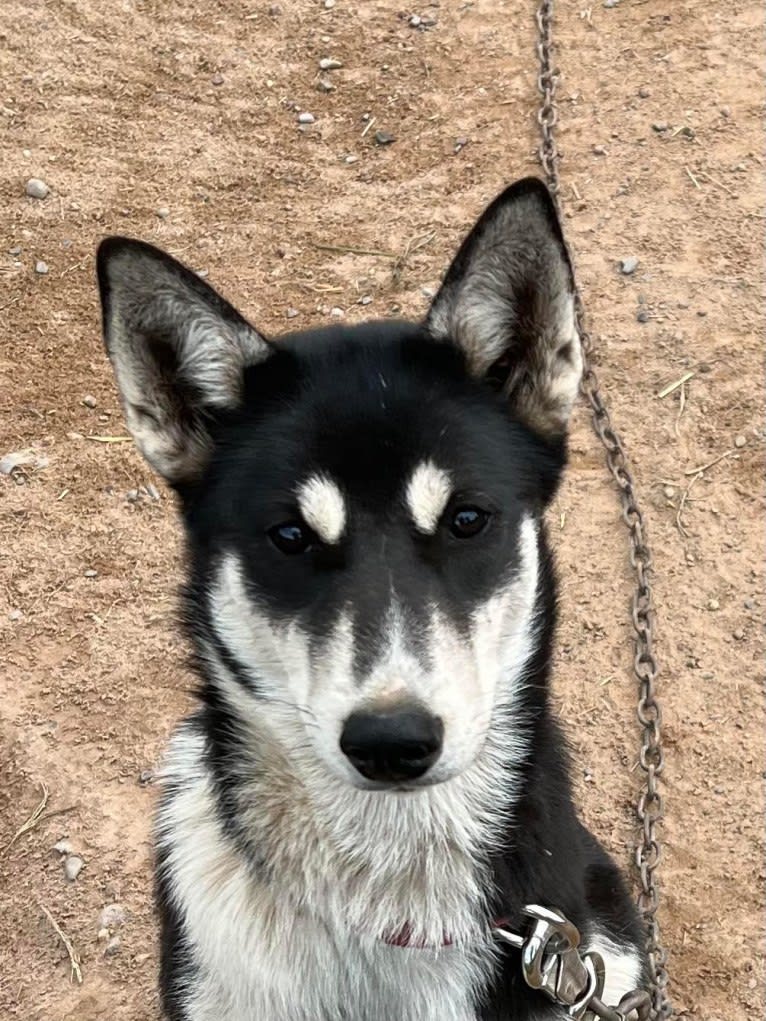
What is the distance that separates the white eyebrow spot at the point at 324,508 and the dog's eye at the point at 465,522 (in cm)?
26

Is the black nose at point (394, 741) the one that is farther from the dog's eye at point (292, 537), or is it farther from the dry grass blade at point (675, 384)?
the dry grass blade at point (675, 384)

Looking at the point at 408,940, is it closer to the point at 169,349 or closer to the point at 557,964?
the point at 557,964

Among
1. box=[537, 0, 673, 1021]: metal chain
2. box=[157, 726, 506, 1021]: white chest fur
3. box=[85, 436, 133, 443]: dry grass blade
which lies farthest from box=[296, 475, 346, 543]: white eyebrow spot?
box=[85, 436, 133, 443]: dry grass blade

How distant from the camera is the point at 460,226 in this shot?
5.33 m

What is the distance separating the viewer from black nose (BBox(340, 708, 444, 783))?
6.12ft

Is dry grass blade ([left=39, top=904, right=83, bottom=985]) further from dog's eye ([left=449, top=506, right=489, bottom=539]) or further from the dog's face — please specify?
dog's eye ([left=449, top=506, right=489, bottom=539])

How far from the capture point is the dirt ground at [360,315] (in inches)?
137

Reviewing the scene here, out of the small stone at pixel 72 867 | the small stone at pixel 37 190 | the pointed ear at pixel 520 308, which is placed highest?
the pointed ear at pixel 520 308

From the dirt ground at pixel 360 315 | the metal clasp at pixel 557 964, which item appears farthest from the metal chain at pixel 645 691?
the metal clasp at pixel 557 964

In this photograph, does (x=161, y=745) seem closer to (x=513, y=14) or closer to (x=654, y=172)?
(x=654, y=172)

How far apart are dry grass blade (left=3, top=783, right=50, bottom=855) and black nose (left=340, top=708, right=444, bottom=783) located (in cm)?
207

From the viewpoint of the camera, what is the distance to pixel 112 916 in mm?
3354

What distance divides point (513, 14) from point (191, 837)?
5758 millimetres

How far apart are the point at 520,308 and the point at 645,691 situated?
1.90 metres
